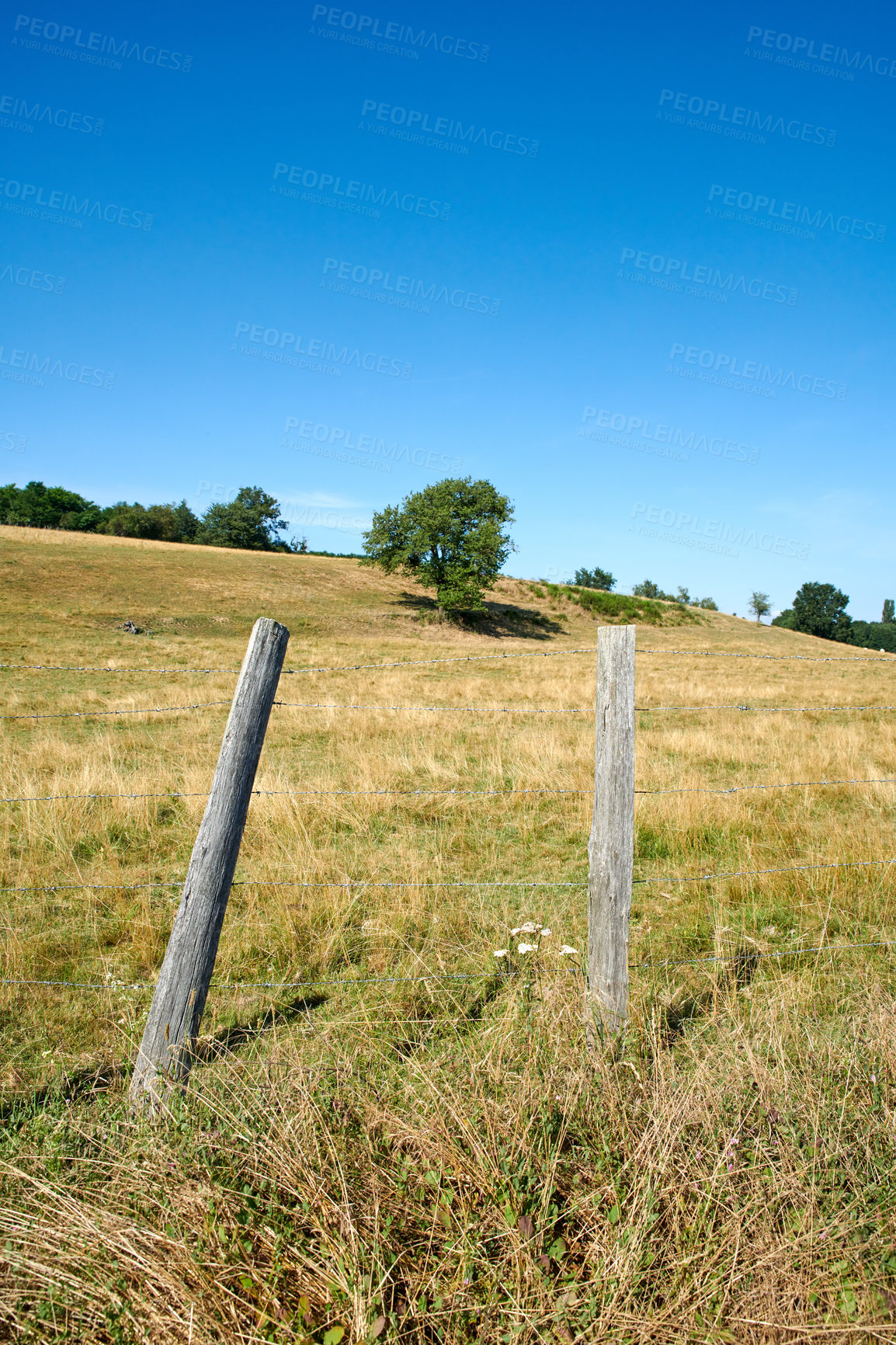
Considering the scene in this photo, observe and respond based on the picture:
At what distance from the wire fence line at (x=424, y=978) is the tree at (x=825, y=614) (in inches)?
4016

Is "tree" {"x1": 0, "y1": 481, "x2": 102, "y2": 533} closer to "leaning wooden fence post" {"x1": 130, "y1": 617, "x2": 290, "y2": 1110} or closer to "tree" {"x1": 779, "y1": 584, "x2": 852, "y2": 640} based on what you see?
"leaning wooden fence post" {"x1": 130, "y1": 617, "x2": 290, "y2": 1110}

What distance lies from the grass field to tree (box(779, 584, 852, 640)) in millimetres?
98053

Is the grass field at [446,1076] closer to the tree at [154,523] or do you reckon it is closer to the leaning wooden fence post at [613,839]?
the leaning wooden fence post at [613,839]

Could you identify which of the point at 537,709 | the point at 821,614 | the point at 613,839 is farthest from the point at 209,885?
the point at 821,614

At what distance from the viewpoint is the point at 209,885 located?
2.89 metres

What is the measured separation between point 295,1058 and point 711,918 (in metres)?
2.96

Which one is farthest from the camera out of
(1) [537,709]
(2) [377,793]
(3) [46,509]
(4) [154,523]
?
(3) [46,509]

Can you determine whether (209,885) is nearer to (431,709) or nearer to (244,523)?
(431,709)

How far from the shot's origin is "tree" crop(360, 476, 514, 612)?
143 feet

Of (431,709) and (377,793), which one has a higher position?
(431,709)

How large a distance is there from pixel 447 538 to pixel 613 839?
42.5 m

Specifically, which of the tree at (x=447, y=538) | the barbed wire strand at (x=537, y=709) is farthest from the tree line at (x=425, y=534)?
the barbed wire strand at (x=537, y=709)

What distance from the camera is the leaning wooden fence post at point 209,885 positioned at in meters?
2.80

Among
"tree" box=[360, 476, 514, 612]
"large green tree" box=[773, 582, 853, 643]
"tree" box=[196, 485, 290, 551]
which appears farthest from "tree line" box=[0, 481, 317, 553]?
"large green tree" box=[773, 582, 853, 643]
